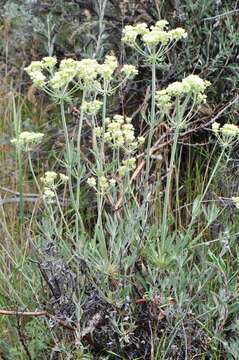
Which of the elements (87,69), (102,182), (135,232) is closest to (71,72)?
(87,69)

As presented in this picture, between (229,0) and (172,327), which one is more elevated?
(229,0)

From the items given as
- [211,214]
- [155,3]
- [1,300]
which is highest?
[155,3]

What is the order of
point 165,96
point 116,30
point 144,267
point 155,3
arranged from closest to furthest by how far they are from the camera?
1. point 165,96
2. point 144,267
3. point 155,3
4. point 116,30

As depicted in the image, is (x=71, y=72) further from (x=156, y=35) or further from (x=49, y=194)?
(x=49, y=194)

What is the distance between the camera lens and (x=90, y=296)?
7.33ft

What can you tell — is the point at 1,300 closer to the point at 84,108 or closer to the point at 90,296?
the point at 90,296

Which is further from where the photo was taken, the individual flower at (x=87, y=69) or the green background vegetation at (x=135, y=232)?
the green background vegetation at (x=135, y=232)

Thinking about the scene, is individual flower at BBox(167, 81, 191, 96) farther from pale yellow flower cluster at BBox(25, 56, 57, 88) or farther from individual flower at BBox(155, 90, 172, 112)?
pale yellow flower cluster at BBox(25, 56, 57, 88)

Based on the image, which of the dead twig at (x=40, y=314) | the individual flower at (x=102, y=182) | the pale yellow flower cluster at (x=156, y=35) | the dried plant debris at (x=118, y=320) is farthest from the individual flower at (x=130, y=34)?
the dead twig at (x=40, y=314)

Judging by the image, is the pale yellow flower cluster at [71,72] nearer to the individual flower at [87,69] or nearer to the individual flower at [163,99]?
the individual flower at [87,69]

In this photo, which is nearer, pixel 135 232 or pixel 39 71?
pixel 39 71

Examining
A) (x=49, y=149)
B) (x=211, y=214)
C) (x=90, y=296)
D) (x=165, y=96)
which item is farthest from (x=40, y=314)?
(x=49, y=149)

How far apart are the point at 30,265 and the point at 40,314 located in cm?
36

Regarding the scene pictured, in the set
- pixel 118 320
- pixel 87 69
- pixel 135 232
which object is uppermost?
pixel 87 69
